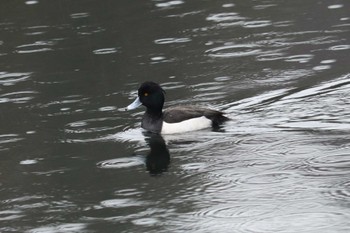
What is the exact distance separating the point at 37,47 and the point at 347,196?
37.9ft

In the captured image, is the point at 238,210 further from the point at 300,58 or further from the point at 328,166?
the point at 300,58

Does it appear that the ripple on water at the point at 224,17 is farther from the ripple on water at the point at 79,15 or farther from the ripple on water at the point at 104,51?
the ripple on water at the point at 79,15

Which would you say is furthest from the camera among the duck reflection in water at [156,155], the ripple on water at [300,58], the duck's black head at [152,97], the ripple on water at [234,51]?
the ripple on water at [234,51]

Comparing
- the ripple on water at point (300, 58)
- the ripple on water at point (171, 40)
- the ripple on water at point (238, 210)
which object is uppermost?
the ripple on water at point (238, 210)

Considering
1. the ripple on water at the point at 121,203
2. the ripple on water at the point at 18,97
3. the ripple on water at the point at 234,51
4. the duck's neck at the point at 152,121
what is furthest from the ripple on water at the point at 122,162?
the ripple on water at the point at 234,51

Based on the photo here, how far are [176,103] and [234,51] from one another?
350 centimetres

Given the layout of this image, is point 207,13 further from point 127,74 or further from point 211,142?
point 211,142

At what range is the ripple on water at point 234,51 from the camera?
20.6m

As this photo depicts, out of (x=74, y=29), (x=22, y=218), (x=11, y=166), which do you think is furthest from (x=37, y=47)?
(x=22, y=218)

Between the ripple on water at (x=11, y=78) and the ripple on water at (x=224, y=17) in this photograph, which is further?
the ripple on water at (x=224, y=17)

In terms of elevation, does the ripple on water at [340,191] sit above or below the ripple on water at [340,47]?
above

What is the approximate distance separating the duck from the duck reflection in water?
159mm

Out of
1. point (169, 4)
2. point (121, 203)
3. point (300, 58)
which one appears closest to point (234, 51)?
point (300, 58)

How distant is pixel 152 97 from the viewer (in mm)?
16469
